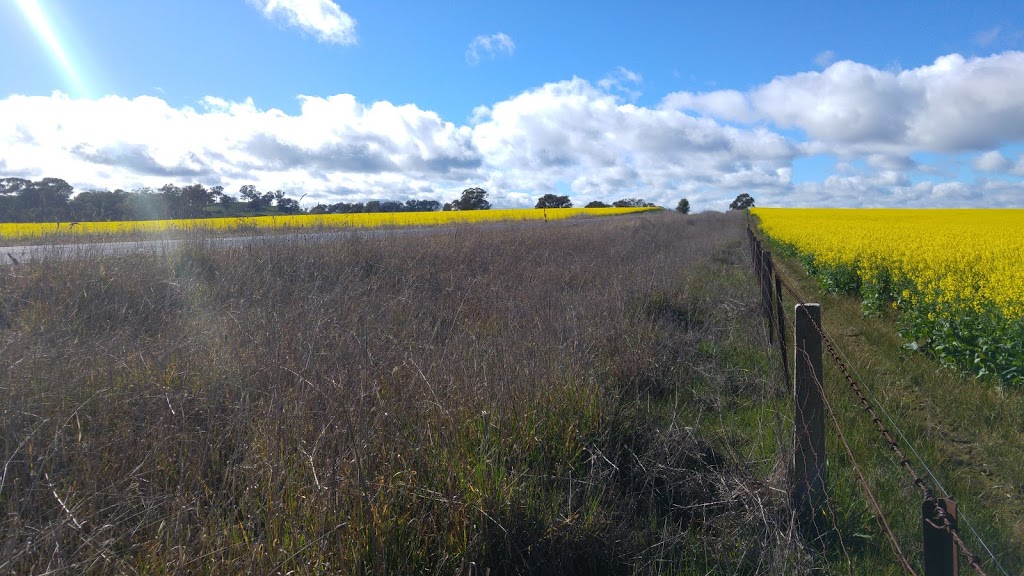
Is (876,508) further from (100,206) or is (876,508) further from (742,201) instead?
(742,201)

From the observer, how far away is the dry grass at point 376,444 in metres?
2.52

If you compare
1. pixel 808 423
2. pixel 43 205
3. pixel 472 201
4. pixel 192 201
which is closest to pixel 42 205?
pixel 43 205

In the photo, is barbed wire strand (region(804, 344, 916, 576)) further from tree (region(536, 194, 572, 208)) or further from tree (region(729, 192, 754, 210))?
tree (region(729, 192, 754, 210))

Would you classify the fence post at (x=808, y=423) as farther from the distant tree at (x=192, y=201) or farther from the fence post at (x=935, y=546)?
the distant tree at (x=192, y=201)

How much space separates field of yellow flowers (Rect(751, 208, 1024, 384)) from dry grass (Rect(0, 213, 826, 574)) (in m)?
2.21

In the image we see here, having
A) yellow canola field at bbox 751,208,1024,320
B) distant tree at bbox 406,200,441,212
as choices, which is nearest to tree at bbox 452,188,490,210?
distant tree at bbox 406,200,441,212

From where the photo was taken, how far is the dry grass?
99.0 inches

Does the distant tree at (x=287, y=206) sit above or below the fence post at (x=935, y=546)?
above

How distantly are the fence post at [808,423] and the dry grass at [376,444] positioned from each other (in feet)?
0.50

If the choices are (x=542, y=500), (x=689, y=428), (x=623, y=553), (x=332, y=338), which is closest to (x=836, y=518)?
(x=689, y=428)

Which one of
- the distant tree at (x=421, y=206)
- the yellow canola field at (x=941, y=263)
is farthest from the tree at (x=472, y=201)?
the yellow canola field at (x=941, y=263)

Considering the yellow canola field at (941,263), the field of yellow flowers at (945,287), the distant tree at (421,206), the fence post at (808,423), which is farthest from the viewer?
the distant tree at (421,206)

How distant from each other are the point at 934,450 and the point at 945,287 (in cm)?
489

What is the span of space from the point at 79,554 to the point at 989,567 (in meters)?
4.08
